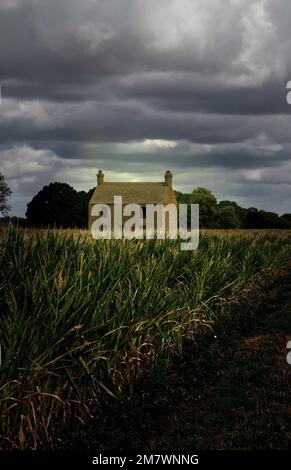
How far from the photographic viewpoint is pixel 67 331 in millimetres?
7453

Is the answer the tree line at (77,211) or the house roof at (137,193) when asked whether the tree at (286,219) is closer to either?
the tree line at (77,211)

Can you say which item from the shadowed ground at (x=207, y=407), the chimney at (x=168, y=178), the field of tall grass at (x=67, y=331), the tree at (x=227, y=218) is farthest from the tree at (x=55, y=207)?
the shadowed ground at (x=207, y=407)

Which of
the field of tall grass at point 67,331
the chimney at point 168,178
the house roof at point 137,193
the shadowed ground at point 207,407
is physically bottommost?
the shadowed ground at point 207,407

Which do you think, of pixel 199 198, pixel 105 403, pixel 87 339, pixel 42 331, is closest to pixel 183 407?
pixel 105 403

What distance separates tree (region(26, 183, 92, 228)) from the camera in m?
69.9

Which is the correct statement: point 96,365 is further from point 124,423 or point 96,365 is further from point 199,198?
point 199,198

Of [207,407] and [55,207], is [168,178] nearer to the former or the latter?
[55,207]

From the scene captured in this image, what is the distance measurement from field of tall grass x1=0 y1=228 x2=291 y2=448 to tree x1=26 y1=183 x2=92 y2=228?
57.8m

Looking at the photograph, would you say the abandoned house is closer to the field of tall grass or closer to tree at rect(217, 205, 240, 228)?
tree at rect(217, 205, 240, 228)

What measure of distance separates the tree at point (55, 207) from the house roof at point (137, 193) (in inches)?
274

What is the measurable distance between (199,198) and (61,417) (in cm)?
8605

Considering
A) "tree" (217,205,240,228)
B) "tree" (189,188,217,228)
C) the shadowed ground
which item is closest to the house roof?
"tree" (189,188,217,228)

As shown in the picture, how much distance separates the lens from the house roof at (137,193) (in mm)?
82312

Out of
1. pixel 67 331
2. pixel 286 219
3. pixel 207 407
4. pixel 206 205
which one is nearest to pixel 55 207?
pixel 206 205
